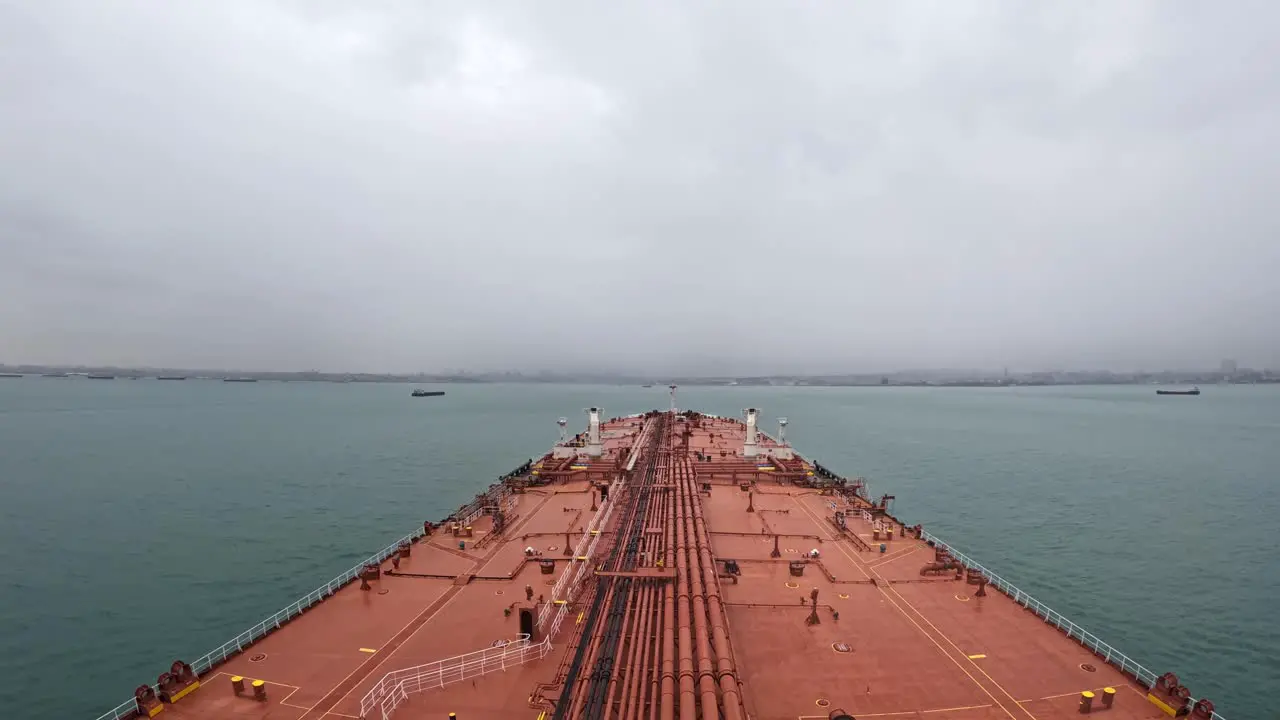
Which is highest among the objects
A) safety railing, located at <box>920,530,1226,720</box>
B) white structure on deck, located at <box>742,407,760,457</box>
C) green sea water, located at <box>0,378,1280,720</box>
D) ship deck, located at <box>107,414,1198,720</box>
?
white structure on deck, located at <box>742,407,760,457</box>

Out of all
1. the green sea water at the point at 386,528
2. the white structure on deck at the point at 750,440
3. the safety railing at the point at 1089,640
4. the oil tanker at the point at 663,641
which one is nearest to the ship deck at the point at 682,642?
the oil tanker at the point at 663,641

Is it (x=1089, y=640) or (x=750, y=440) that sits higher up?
(x=750, y=440)

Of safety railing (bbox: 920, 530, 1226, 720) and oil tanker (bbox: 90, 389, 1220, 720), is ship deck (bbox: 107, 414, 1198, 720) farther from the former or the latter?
safety railing (bbox: 920, 530, 1226, 720)

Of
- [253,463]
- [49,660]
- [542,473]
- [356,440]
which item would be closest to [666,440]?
[542,473]

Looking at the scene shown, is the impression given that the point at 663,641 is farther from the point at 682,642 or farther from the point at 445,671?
the point at 445,671

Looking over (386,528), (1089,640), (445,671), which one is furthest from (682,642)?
(386,528)

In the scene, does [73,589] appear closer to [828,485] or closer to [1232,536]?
[828,485]

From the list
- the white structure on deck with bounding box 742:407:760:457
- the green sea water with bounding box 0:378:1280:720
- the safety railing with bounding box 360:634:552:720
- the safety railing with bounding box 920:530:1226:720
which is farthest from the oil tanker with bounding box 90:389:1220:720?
the white structure on deck with bounding box 742:407:760:457
